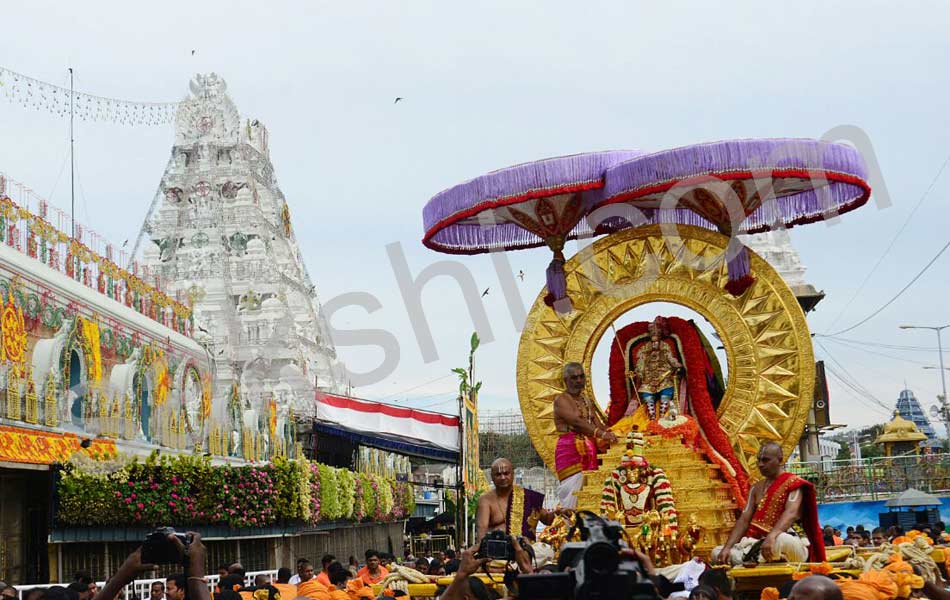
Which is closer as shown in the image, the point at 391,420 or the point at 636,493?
the point at 636,493

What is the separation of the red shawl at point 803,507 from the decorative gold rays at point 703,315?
2.07 m

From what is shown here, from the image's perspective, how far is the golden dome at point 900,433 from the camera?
3194 centimetres

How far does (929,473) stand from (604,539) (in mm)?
25879

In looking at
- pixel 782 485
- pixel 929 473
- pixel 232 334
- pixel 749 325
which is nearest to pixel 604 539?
pixel 782 485

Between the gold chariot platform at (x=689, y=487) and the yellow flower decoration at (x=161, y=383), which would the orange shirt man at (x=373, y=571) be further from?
the yellow flower decoration at (x=161, y=383)

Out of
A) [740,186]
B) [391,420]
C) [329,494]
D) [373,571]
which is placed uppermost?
[740,186]

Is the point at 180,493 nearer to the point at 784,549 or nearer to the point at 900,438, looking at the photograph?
the point at 784,549

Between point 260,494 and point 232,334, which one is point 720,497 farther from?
point 232,334

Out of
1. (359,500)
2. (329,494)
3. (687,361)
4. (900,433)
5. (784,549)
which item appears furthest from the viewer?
(900,433)

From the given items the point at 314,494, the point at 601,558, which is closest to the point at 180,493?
the point at 314,494

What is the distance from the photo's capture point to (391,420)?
28.9 m

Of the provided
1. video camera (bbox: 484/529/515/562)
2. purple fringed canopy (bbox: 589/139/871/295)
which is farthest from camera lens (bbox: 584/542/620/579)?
purple fringed canopy (bbox: 589/139/871/295)

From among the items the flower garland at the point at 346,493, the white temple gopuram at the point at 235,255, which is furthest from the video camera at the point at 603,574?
the white temple gopuram at the point at 235,255

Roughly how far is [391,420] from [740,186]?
18.8 m
